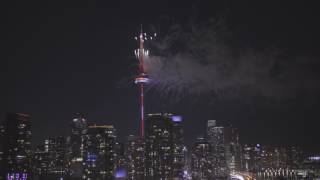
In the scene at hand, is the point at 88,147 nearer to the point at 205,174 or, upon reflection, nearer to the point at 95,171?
the point at 95,171
